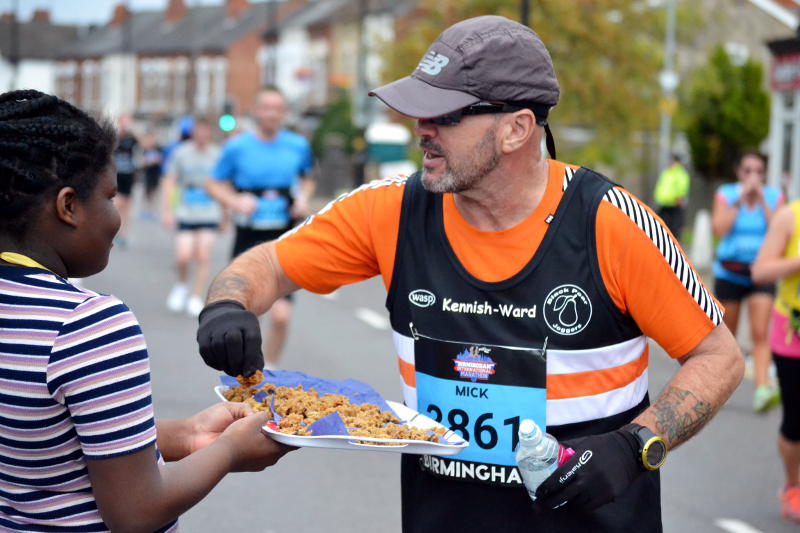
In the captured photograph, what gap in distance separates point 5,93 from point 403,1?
55.4 meters

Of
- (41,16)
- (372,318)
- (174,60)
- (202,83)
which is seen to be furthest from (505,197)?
(41,16)

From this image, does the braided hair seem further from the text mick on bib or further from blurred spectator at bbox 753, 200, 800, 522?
blurred spectator at bbox 753, 200, 800, 522

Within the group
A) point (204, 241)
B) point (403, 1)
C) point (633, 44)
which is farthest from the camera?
point (403, 1)

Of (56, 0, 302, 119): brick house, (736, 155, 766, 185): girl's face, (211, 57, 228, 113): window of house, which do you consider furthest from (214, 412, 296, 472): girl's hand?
(211, 57, 228, 113): window of house

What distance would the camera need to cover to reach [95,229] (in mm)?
2318

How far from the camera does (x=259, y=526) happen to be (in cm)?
575

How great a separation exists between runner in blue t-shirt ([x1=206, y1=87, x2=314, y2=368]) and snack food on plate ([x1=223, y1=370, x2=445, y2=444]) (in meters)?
6.34

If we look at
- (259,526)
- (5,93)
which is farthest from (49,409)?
(259,526)

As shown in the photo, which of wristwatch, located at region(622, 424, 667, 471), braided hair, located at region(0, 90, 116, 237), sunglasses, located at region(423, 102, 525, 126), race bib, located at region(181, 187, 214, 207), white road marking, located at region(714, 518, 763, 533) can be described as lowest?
white road marking, located at region(714, 518, 763, 533)

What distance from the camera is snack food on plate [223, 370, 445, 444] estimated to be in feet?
8.73

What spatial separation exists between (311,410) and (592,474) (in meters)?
0.65

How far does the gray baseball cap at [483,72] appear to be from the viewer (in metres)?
2.85

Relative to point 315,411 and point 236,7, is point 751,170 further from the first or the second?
point 236,7

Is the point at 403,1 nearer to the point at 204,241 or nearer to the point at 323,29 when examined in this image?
the point at 323,29
